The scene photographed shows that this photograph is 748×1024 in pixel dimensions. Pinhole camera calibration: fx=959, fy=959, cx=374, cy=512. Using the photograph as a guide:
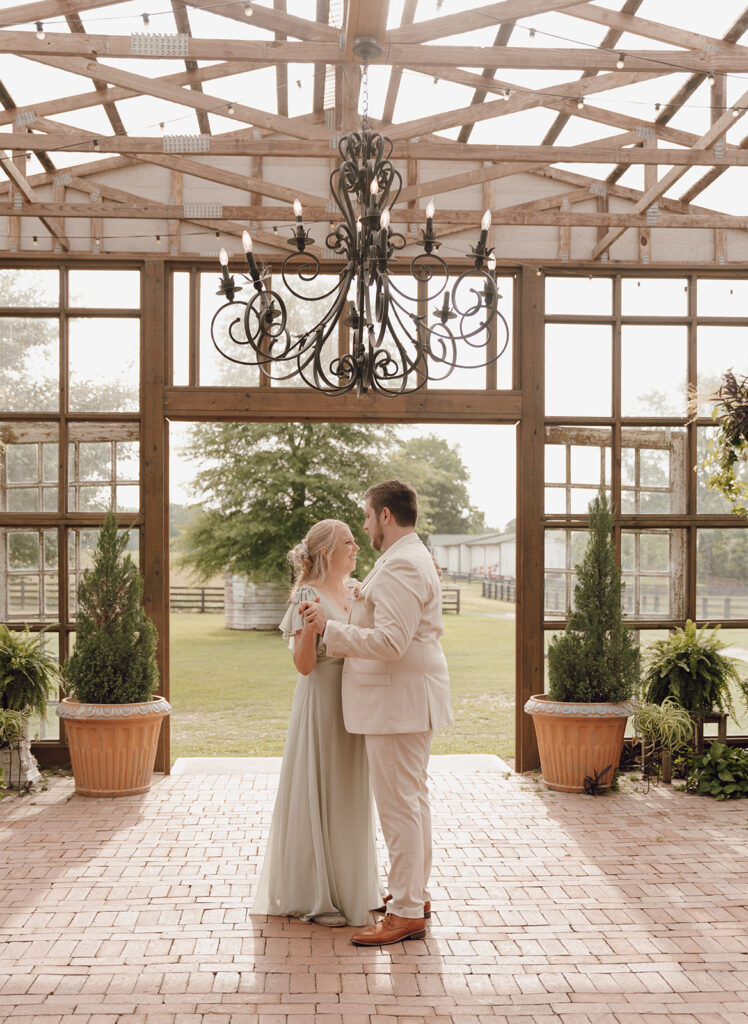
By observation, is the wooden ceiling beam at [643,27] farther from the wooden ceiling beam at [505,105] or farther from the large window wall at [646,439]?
the large window wall at [646,439]

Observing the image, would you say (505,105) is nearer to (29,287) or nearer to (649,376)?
(649,376)

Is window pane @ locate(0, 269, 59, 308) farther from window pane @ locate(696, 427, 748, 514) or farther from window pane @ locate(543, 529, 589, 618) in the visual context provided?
window pane @ locate(696, 427, 748, 514)

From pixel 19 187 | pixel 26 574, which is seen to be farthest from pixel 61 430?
pixel 19 187

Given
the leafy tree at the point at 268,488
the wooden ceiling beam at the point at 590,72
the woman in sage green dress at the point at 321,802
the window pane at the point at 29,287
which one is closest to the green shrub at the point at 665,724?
the woman in sage green dress at the point at 321,802

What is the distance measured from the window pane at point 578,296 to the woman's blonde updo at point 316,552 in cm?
361

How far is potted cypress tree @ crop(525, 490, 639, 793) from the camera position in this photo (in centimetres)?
603

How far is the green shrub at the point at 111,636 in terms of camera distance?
595 centimetres

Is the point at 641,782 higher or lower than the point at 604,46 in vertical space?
lower

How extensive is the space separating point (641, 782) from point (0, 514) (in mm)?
4690

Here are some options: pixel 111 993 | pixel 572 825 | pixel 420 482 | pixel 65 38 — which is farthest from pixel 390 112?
pixel 420 482

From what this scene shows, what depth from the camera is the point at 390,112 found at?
20.9 feet

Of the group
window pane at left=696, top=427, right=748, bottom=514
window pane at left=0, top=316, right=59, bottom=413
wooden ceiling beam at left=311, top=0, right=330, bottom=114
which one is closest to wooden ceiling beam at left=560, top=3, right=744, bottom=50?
wooden ceiling beam at left=311, top=0, right=330, bottom=114

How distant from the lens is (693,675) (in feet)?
20.5

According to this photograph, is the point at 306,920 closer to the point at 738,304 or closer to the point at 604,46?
the point at 604,46
